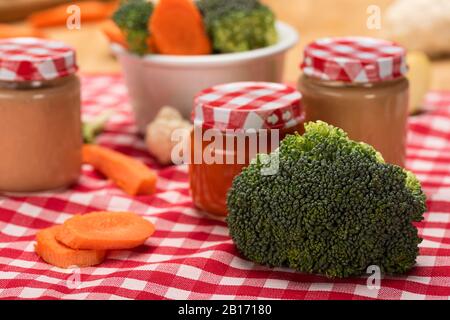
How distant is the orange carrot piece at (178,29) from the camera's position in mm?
2264

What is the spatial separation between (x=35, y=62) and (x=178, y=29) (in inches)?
19.5

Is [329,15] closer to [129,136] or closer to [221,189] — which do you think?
[129,136]

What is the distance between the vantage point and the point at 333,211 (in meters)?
1.54

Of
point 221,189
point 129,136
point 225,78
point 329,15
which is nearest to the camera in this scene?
point 221,189

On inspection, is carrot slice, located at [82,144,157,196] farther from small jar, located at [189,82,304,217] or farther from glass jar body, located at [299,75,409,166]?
glass jar body, located at [299,75,409,166]

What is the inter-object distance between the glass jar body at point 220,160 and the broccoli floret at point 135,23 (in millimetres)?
506

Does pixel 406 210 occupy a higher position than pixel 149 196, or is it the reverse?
pixel 406 210

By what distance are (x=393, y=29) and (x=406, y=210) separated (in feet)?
5.74

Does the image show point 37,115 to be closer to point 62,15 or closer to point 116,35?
point 116,35

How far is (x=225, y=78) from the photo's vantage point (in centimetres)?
229

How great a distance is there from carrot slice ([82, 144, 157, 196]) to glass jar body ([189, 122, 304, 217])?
0.17 meters

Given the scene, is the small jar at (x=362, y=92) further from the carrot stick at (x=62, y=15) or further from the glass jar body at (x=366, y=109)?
the carrot stick at (x=62, y=15)

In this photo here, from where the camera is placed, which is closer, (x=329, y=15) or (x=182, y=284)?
(x=182, y=284)
